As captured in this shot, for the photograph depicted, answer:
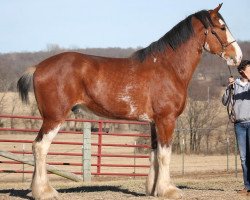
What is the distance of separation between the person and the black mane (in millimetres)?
882

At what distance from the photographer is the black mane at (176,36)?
740 cm

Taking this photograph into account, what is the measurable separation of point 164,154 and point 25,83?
90.1 inches

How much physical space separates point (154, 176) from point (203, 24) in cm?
238

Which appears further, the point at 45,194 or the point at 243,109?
the point at 243,109

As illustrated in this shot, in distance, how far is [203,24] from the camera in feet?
24.3

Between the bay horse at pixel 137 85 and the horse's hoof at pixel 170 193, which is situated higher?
the bay horse at pixel 137 85

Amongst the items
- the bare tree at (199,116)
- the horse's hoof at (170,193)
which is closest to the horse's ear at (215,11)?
the horse's hoof at (170,193)

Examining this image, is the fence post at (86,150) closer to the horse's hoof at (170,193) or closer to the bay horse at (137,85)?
the bay horse at (137,85)

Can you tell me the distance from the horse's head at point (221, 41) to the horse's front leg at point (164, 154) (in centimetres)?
125

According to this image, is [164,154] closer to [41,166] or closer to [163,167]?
[163,167]

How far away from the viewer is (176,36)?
24.5 ft

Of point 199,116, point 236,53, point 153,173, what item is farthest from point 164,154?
point 199,116

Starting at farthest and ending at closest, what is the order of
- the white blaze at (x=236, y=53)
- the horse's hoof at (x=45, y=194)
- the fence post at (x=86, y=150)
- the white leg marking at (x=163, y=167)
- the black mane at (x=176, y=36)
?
the fence post at (x=86, y=150) < the black mane at (x=176, y=36) < the white blaze at (x=236, y=53) < the white leg marking at (x=163, y=167) < the horse's hoof at (x=45, y=194)

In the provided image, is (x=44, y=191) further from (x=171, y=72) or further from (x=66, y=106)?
(x=171, y=72)
